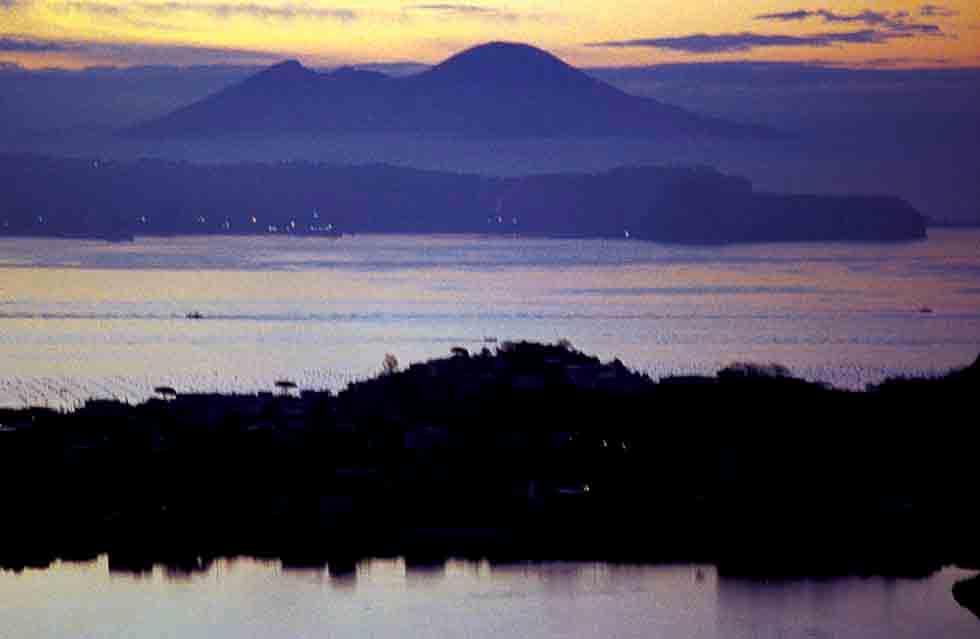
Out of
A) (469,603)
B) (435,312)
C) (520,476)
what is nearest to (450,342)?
(435,312)

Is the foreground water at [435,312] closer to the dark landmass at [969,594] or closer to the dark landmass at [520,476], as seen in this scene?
the dark landmass at [520,476]

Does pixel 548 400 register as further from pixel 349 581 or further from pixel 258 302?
pixel 258 302

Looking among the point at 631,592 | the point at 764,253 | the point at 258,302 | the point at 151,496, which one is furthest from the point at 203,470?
the point at 764,253

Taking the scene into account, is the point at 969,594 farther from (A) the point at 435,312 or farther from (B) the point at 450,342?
(A) the point at 435,312

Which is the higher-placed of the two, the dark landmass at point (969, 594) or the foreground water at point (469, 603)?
the dark landmass at point (969, 594)

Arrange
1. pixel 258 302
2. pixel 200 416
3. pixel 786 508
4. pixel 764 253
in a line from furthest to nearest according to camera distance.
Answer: pixel 764 253, pixel 258 302, pixel 200 416, pixel 786 508

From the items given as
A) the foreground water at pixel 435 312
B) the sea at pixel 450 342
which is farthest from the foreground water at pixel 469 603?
the foreground water at pixel 435 312
